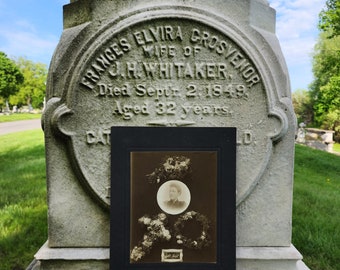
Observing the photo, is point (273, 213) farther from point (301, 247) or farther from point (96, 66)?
point (96, 66)

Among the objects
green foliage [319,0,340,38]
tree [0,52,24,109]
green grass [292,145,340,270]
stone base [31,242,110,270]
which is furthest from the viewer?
tree [0,52,24,109]

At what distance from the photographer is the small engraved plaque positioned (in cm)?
224

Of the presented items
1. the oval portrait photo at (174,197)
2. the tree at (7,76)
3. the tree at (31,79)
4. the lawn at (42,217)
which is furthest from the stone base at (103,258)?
the tree at (31,79)

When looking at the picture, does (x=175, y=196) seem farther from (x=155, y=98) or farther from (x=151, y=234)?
(x=155, y=98)

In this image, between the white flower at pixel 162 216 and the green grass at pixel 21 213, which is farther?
the green grass at pixel 21 213

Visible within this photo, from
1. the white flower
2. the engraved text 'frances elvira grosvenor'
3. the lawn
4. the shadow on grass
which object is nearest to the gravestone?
the engraved text 'frances elvira grosvenor'

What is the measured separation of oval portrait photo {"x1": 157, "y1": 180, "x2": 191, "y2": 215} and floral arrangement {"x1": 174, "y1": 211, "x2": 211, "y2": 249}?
0.21 ft

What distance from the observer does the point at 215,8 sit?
7.63 feet

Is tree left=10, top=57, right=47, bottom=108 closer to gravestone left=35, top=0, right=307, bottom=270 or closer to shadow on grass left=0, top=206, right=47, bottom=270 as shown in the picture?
shadow on grass left=0, top=206, right=47, bottom=270

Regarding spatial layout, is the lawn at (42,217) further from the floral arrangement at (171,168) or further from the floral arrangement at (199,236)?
the floral arrangement at (171,168)

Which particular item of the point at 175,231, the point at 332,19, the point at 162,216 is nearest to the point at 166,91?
the point at 162,216

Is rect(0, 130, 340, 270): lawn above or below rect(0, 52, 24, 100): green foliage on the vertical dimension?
below

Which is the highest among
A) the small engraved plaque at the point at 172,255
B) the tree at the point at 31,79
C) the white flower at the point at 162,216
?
the tree at the point at 31,79

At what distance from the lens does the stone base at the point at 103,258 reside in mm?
2338
